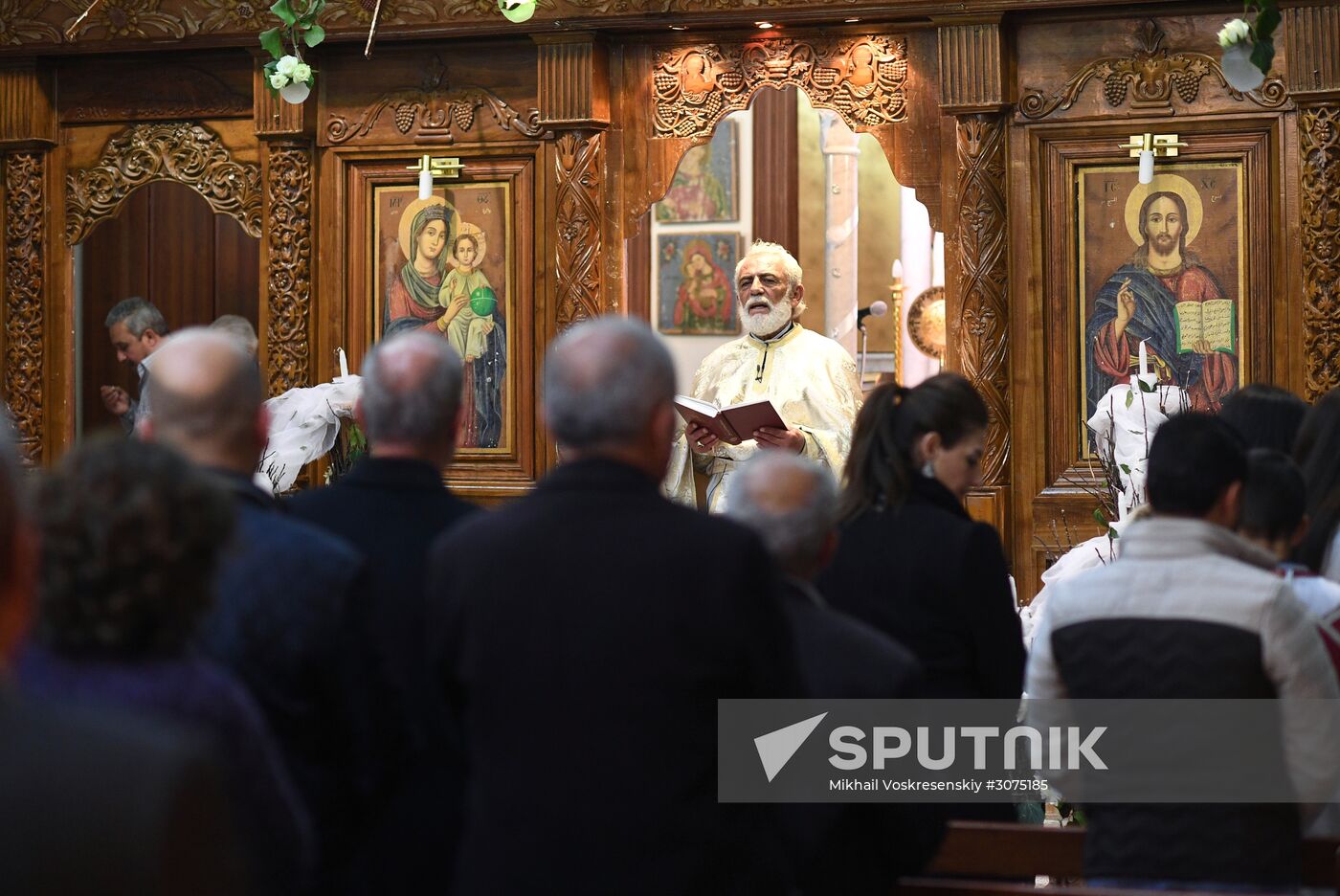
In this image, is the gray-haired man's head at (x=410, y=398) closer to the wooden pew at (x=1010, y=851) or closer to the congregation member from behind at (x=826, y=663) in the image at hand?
the congregation member from behind at (x=826, y=663)

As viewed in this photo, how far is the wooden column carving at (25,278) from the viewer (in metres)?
8.66

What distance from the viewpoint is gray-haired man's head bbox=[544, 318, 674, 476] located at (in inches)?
105

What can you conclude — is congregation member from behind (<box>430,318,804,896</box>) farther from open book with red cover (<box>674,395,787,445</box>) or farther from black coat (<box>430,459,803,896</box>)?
open book with red cover (<box>674,395,787,445</box>)

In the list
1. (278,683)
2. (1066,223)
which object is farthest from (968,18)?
(278,683)

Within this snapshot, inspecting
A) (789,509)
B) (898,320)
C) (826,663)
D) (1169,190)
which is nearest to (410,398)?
(789,509)

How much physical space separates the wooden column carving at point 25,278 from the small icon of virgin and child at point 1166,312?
479cm

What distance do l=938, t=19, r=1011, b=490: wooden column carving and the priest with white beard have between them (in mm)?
543

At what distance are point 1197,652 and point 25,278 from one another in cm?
701

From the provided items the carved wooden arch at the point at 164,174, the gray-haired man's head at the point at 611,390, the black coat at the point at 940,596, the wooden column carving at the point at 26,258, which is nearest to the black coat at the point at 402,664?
the gray-haired man's head at the point at 611,390

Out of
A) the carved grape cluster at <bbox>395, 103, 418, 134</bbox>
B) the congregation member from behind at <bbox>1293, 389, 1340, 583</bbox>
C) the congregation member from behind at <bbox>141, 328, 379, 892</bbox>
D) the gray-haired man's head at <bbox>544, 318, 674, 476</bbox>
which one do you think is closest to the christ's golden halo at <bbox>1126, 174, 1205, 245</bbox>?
the carved grape cluster at <bbox>395, 103, 418, 134</bbox>

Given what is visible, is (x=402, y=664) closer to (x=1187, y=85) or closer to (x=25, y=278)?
(x=1187, y=85)

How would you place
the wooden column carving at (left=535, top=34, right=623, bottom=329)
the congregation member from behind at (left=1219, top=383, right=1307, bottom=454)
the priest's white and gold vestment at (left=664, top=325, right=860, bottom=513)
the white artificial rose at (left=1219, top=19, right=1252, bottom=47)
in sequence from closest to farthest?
1. the congregation member from behind at (left=1219, top=383, right=1307, bottom=454)
2. the white artificial rose at (left=1219, top=19, right=1252, bottom=47)
3. the priest's white and gold vestment at (left=664, top=325, right=860, bottom=513)
4. the wooden column carving at (left=535, top=34, right=623, bottom=329)

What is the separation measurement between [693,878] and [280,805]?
0.76 metres

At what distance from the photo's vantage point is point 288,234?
8.27 metres
